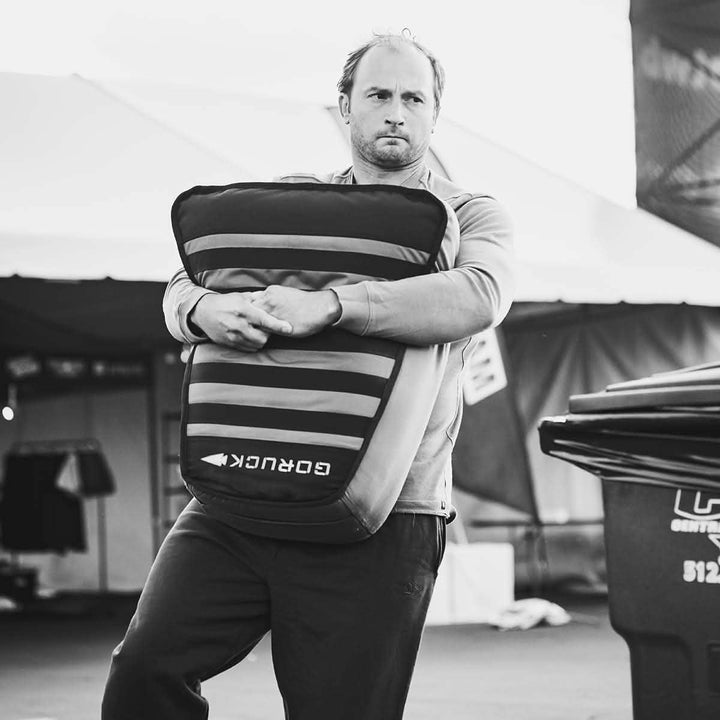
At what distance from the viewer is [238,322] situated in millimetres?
1719

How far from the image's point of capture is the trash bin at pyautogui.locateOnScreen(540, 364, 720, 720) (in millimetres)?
2174

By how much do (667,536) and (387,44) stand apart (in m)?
1.00

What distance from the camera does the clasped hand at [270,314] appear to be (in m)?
1.70

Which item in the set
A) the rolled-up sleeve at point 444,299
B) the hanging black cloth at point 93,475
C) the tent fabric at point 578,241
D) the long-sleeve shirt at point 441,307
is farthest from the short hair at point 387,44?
the hanging black cloth at point 93,475

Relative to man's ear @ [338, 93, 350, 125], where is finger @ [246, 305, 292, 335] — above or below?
below

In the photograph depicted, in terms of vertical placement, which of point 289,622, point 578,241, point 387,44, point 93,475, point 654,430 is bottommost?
point 93,475

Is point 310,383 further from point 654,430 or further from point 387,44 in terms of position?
point 654,430

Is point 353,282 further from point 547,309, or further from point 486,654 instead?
point 547,309

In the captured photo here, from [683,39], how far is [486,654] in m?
4.73

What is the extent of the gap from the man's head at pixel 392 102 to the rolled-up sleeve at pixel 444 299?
165mm

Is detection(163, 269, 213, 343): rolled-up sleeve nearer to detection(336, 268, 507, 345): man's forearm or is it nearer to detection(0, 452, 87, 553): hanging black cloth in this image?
detection(336, 268, 507, 345): man's forearm

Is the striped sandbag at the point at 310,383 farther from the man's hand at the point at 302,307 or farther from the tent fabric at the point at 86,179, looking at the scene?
the tent fabric at the point at 86,179

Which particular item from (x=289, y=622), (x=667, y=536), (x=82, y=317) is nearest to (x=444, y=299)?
(x=289, y=622)

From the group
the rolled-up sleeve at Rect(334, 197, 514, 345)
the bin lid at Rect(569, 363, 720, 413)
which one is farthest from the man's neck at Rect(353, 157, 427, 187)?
the bin lid at Rect(569, 363, 720, 413)
